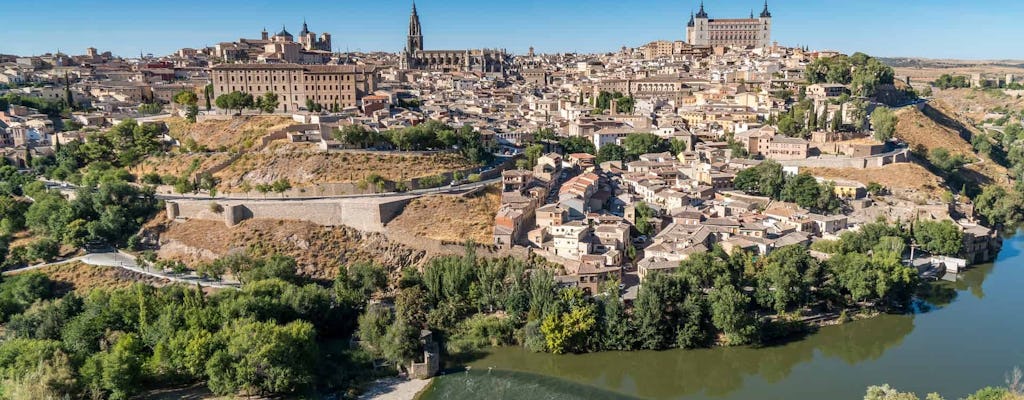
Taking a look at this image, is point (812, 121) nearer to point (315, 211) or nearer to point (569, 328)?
point (569, 328)

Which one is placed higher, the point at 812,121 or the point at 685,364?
the point at 812,121

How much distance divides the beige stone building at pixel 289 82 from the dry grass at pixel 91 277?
14508mm

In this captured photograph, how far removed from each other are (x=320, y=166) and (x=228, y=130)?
6.48m

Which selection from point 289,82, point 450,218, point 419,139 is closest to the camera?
point 450,218

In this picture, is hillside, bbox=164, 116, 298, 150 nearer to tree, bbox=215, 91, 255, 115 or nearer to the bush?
tree, bbox=215, 91, 255, 115

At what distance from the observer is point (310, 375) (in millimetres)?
16172

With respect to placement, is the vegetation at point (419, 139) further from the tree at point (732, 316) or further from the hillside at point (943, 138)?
the hillside at point (943, 138)

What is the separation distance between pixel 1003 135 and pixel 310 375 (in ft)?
147

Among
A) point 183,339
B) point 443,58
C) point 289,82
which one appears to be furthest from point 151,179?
point 443,58

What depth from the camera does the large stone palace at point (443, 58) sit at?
202ft

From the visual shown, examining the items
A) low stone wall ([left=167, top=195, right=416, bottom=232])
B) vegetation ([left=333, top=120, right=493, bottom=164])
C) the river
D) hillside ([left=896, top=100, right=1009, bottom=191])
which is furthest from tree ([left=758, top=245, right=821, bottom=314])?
hillside ([left=896, top=100, right=1009, bottom=191])

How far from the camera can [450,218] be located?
24141 mm

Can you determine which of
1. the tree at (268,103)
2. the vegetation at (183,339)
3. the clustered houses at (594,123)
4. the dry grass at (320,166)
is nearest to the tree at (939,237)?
the clustered houses at (594,123)

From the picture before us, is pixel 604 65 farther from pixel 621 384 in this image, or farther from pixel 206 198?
pixel 621 384
